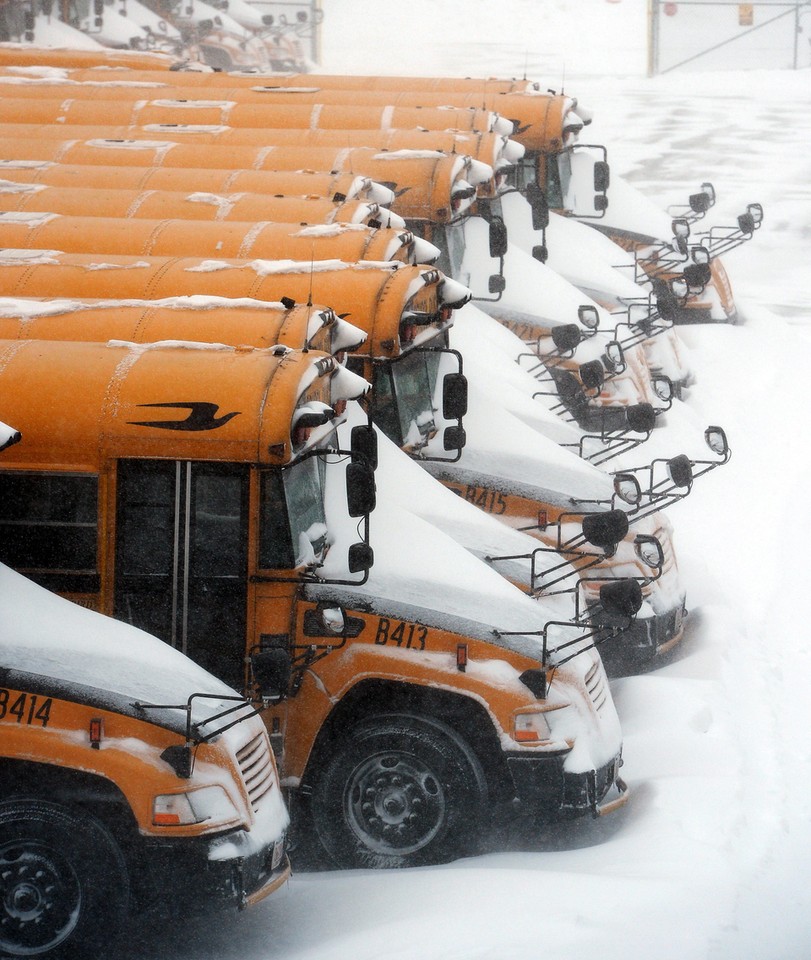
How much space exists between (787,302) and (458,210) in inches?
515

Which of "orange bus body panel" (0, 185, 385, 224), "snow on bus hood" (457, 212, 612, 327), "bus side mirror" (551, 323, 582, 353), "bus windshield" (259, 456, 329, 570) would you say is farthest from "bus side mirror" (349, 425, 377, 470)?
"snow on bus hood" (457, 212, 612, 327)

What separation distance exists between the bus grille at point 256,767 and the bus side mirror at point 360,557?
0.85 metres

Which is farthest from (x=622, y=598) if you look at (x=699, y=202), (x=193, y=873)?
(x=699, y=202)

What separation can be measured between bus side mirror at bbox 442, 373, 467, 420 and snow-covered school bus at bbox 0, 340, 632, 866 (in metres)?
1.43

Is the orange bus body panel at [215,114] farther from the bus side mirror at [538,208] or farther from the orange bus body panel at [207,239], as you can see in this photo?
the orange bus body panel at [207,239]

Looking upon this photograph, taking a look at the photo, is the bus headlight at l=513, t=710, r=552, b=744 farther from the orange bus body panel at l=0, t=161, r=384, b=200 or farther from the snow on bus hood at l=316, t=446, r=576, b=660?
the orange bus body panel at l=0, t=161, r=384, b=200

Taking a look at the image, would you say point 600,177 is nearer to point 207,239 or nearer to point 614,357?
point 614,357

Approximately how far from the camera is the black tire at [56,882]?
21.5ft

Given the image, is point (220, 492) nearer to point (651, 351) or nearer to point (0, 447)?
point (0, 447)

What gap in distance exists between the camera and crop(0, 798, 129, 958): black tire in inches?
258

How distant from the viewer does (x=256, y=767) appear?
22.8 feet

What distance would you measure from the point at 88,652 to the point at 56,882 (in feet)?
2.93

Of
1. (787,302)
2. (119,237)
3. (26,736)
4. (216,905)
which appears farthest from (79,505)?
(787,302)

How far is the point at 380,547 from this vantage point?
822 cm
